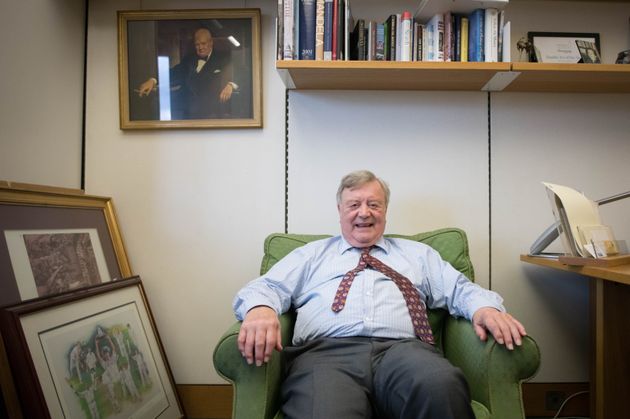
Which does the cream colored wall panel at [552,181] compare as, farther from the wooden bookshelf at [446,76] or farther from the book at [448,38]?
the book at [448,38]

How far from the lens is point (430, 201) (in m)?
2.01

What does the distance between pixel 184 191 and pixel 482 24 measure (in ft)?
4.96

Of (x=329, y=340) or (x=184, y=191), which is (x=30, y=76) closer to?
(x=184, y=191)

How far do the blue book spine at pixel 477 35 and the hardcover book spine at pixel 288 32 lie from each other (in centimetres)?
75

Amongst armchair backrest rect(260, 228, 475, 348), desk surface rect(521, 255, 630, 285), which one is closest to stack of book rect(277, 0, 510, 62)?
armchair backrest rect(260, 228, 475, 348)

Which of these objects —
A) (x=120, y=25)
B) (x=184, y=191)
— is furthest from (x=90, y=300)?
(x=120, y=25)

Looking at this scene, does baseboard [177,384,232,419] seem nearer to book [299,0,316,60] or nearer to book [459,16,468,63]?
book [299,0,316,60]

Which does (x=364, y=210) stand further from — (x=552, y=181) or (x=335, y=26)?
(x=552, y=181)

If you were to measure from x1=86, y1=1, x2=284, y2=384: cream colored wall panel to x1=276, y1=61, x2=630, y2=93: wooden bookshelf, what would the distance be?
0.29 metres

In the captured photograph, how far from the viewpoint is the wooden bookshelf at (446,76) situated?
1.71 m

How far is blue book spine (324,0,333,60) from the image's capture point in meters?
1.74

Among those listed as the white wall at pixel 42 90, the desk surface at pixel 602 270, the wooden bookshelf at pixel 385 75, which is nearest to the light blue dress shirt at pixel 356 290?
the desk surface at pixel 602 270

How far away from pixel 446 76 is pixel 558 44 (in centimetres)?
65

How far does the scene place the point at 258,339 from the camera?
114 cm
